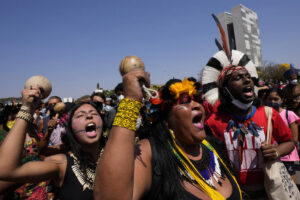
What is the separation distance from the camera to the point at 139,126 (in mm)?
1678

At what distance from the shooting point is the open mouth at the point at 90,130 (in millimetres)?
2131

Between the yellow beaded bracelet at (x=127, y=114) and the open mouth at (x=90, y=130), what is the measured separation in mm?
1228

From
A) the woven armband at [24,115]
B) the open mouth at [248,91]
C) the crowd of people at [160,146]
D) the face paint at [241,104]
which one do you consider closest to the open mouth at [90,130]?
the crowd of people at [160,146]

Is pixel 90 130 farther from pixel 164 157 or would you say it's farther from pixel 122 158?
pixel 122 158

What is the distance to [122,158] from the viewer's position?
92 cm

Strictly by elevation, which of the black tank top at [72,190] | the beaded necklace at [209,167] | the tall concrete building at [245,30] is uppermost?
the tall concrete building at [245,30]

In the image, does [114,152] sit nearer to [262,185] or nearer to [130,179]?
[130,179]

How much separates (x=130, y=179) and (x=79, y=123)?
142 cm

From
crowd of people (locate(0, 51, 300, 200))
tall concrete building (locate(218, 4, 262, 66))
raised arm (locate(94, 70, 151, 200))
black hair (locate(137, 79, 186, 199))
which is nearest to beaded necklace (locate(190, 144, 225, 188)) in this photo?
crowd of people (locate(0, 51, 300, 200))

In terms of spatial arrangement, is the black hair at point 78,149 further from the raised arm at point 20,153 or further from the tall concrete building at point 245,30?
the tall concrete building at point 245,30

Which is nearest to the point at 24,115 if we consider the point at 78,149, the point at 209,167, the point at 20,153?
the point at 20,153

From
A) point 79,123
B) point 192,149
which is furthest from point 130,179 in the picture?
point 79,123

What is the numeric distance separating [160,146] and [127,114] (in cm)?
60

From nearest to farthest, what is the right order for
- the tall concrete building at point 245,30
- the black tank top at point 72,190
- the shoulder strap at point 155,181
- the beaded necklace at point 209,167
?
the shoulder strap at point 155,181, the beaded necklace at point 209,167, the black tank top at point 72,190, the tall concrete building at point 245,30
